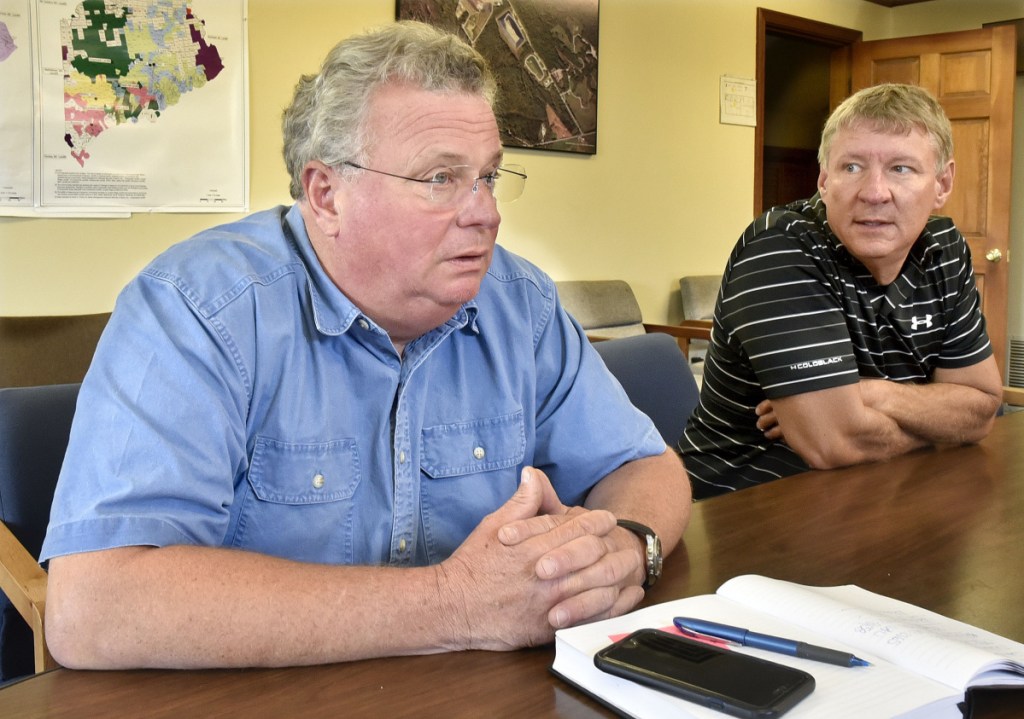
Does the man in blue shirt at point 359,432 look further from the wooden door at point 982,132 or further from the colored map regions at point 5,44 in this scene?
the wooden door at point 982,132

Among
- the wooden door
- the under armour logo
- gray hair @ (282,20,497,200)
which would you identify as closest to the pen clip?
gray hair @ (282,20,497,200)

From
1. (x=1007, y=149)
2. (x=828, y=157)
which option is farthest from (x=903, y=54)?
(x=828, y=157)

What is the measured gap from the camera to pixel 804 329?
187 centimetres

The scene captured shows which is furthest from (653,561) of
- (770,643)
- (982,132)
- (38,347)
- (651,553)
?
(982,132)

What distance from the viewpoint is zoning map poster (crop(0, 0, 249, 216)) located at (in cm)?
304

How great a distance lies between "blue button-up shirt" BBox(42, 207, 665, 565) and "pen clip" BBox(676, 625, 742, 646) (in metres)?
0.45

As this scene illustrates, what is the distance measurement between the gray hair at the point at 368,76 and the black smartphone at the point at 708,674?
2.31ft

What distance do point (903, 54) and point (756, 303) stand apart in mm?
4731

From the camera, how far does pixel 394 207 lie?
3.92ft

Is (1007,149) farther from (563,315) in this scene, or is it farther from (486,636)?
(486,636)

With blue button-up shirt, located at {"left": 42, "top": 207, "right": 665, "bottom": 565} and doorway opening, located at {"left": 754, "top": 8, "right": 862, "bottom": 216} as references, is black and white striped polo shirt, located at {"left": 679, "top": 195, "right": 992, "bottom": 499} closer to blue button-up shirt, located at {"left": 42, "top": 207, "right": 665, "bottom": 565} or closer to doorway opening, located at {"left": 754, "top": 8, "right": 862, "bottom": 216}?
blue button-up shirt, located at {"left": 42, "top": 207, "right": 665, "bottom": 565}

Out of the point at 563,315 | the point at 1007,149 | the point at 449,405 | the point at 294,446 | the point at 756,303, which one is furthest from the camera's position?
the point at 1007,149

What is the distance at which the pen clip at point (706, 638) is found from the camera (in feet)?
2.86

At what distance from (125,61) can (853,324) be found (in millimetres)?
2506
